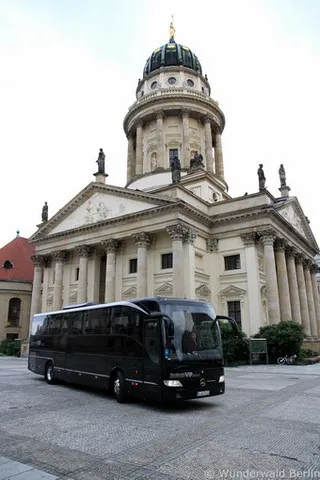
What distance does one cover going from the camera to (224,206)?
1358 inches

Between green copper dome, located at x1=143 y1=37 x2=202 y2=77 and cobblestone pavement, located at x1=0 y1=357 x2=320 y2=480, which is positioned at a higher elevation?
green copper dome, located at x1=143 y1=37 x2=202 y2=77

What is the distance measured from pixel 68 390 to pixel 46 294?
2817cm

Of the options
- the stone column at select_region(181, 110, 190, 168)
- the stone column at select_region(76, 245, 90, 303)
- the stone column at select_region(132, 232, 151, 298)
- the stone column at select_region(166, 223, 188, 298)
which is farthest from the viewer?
the stone column at select_region(181, 110, 190, 168)

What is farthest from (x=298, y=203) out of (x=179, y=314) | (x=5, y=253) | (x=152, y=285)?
(x=5, y=253)

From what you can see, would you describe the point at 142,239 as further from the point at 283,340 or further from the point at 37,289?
the point at 37,289

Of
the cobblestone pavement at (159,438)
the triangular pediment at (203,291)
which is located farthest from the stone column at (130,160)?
the cobblestone pavement at (159,438)

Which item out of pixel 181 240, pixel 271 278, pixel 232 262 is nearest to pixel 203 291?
pixel 232 262

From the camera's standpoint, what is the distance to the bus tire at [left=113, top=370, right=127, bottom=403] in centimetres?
1127

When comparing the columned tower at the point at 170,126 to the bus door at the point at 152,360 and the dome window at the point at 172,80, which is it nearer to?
the dome window at the point at 172,80

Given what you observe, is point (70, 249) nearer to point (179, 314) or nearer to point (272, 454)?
point (179, 314)

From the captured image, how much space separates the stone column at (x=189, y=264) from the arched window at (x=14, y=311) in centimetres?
2751

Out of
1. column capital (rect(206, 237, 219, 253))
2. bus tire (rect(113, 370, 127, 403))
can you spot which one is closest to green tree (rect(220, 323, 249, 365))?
column capital (rect(206, 237, 219, 253))

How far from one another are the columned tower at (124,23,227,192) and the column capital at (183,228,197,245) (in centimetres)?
Result: 1247

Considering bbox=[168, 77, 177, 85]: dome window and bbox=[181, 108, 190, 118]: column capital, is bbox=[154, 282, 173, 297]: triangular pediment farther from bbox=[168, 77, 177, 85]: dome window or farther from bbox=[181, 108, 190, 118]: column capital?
bbox=[168, 77, 177, 85]: dome window
